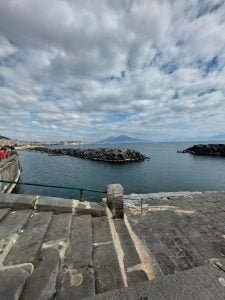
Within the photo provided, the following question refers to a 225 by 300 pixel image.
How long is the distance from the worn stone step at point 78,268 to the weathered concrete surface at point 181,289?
610mm

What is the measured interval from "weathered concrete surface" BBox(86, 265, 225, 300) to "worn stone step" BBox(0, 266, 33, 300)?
3.65 ft

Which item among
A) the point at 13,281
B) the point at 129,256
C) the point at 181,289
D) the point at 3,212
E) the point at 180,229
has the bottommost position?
the point at 180,229

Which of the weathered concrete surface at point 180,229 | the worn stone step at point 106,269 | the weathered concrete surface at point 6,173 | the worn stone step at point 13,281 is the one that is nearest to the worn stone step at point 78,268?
the worn stone step at point 106,269

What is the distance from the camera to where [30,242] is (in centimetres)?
384

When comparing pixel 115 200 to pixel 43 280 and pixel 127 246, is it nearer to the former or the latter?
pixel 127 246

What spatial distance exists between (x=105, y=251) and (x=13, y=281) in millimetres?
1819

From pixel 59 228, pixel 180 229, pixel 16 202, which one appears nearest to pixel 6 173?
pixel 16 202

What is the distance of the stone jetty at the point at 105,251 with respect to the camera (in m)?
2.66

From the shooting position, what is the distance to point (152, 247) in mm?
4586

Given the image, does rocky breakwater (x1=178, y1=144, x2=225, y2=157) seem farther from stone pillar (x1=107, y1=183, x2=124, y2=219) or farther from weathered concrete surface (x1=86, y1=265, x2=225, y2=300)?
weathered concrete surface (x1=86, y1=265, x2=225, y2=300)

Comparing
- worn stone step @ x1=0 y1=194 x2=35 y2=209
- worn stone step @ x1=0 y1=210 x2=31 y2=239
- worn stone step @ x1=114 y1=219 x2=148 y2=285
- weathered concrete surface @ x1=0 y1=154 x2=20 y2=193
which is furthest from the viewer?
weathered concrete surface @ x1=0 y1=154 x2=20 y2=193

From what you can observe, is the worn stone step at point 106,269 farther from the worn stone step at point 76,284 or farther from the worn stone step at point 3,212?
the worn stone step at point 3,212

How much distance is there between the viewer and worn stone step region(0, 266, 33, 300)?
2.56 m

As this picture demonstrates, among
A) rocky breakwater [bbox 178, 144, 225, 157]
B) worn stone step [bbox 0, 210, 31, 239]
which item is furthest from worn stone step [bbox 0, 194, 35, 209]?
rocky breakwater [bbox 178, 144, 225, 157]
